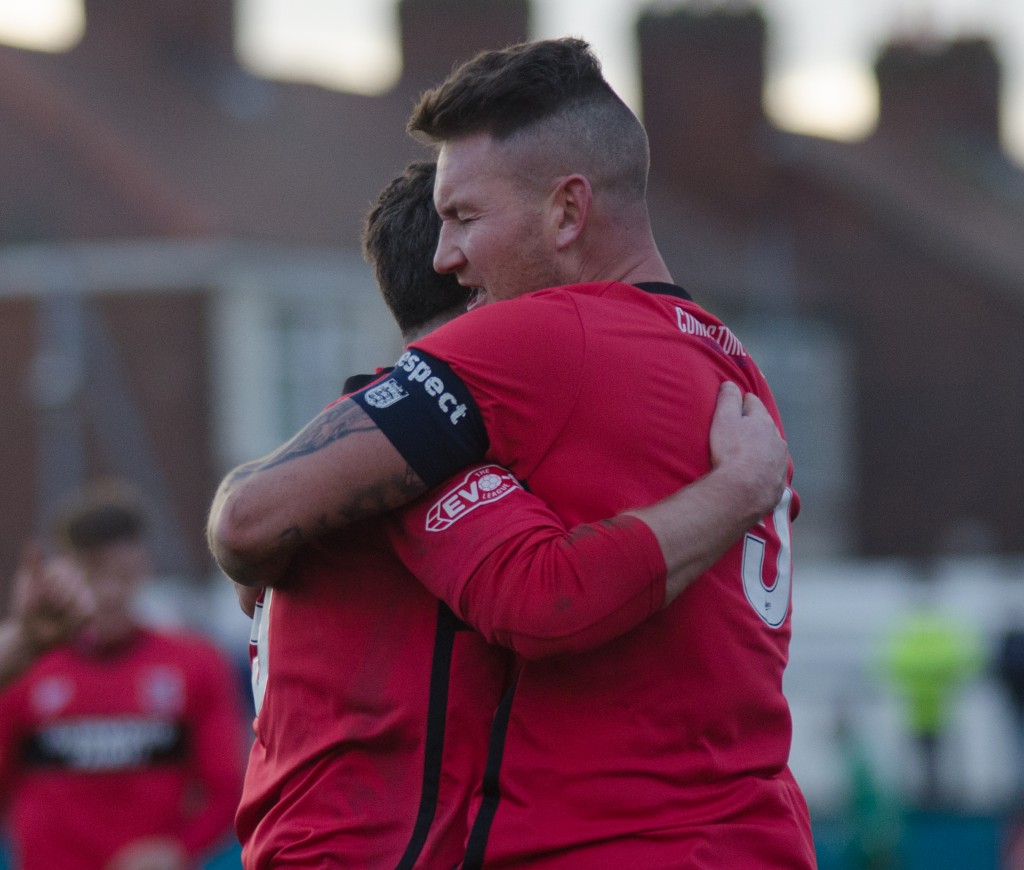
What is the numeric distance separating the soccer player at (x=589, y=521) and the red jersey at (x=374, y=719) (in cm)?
8

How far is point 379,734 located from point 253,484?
456 millimetres

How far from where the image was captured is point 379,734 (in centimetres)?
271

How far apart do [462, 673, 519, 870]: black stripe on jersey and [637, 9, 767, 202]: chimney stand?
29294 millimetres

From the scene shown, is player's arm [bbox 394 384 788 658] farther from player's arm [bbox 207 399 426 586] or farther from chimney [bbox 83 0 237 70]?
chimney [bbox 83 0 237 70]

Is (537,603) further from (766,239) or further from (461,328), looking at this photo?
(766,239)

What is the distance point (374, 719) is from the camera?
2.72m

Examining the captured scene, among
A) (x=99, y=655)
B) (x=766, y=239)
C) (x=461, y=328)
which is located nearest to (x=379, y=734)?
(x=461, y=328)

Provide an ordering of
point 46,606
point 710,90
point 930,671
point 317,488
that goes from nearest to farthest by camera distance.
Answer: point 317,488, point 46,606, point 930,671, point 710,90

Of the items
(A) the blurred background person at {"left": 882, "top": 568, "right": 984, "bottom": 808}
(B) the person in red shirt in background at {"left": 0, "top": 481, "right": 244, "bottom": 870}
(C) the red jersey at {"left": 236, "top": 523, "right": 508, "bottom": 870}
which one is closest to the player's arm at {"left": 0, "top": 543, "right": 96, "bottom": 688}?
(C) the red jersey at {"left": 236, "top": 523, "right": 508, "bottom": 870}

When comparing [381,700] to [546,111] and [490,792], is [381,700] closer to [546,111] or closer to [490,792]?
[490,792]

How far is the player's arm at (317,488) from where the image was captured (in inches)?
103

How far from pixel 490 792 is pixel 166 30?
2613cm

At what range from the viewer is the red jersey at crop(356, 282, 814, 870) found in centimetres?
256

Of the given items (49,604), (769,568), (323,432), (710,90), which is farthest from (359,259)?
(323,432)
